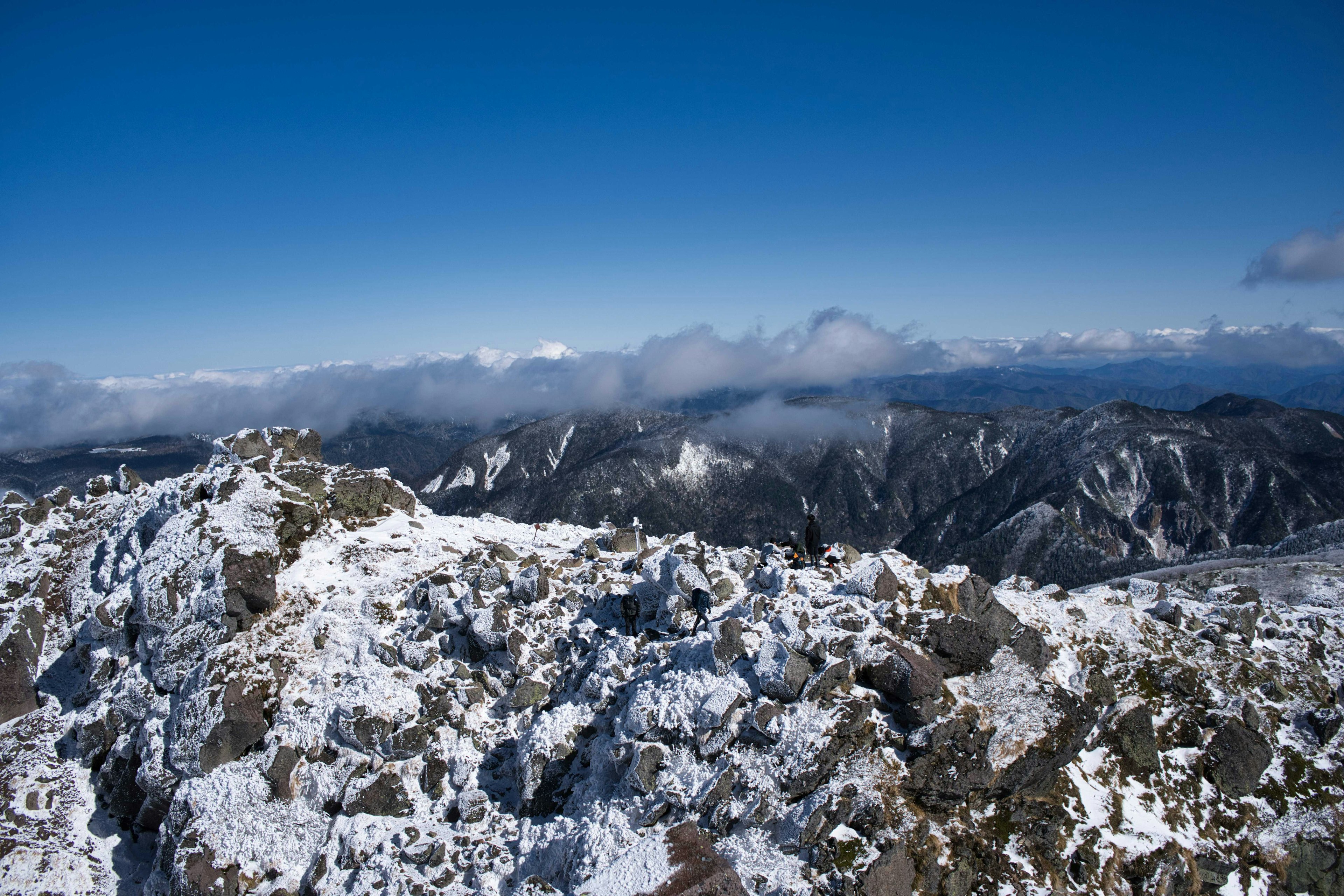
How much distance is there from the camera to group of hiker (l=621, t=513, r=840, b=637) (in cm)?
2312

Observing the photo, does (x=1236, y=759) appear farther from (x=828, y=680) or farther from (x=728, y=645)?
(x=728, y=645)

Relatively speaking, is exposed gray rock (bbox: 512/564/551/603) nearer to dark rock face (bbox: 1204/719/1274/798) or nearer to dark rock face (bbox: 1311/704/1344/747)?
dark rock face (bbox: 1204/719/1274/798)

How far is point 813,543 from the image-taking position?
91.0ft

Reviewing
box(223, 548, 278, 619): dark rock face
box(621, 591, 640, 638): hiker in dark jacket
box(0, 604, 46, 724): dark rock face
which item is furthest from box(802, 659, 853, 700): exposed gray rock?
box(0, 604, 46, 724): dark rock face

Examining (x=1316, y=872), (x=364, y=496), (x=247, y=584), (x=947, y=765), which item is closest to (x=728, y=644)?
(x=947, y=765)

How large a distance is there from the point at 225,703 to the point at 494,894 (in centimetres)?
1391

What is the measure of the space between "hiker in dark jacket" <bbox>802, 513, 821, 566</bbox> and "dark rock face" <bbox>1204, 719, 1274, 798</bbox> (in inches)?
661

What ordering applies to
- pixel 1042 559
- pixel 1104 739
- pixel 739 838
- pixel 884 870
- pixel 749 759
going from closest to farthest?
pixel 884 870, pixel 739 838, pixel 749 759, pixel 1104 739, pixel 1042 559

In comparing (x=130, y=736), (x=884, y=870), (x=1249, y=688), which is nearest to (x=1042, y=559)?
(x=1249, y=688)

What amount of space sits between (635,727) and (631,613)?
6.53 metres

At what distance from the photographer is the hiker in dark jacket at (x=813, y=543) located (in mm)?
27594

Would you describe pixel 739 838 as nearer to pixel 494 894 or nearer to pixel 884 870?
pixel 884 870

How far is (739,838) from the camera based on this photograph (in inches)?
679

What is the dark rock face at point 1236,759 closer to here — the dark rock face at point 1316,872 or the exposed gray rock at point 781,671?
the dark rock face at point 1316,872
